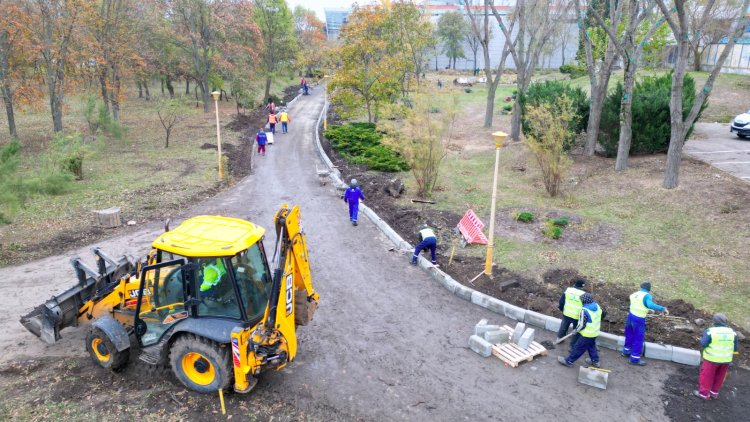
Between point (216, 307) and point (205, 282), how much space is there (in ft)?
1.31

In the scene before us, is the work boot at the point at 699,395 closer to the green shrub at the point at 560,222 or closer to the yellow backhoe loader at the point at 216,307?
the yellow backhoe loader at the point at 216,307

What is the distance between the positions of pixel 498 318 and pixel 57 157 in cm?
1682

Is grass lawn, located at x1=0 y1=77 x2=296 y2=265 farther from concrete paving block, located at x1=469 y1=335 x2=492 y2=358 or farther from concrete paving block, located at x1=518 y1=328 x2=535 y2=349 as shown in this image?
concrete paving block, located at x1=518 y1=328 x2=535 y2=349

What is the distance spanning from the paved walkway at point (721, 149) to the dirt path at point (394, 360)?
521 inches

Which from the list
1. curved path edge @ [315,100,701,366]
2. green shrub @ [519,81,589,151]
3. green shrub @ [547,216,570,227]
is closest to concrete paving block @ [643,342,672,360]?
curved path edge @ [315,100,701,366]

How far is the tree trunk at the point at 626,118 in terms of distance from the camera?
18.6 m

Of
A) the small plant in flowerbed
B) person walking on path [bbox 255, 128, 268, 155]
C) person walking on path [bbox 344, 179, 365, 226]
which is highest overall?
person walking on path [bbox 255, 128, 268, 155]

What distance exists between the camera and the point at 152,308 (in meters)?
7.62

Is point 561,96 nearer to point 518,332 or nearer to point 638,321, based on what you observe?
point 638,321

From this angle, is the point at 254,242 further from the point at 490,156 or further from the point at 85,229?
the point at 490,156

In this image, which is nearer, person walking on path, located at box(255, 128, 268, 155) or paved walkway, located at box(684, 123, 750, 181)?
paved walkway, located at box(684, 123, 750, 181)

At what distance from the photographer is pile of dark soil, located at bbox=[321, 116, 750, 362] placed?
9.30 m

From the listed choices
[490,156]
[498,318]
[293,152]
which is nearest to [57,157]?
[293,152]

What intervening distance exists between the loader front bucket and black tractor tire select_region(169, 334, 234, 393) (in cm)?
233
